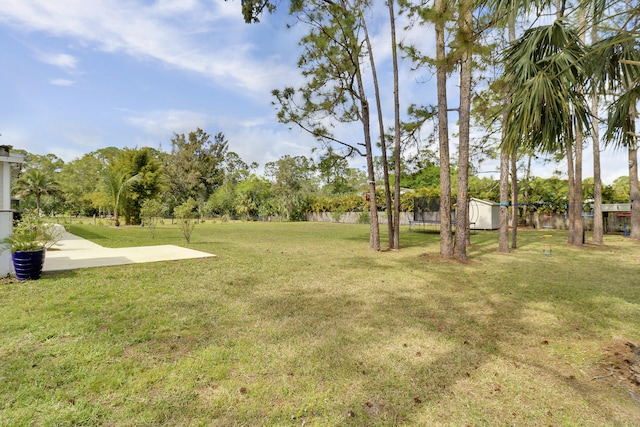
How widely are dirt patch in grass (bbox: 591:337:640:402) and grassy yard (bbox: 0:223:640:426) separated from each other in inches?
0.6

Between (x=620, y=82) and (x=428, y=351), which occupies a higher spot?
(x=620, y=82)

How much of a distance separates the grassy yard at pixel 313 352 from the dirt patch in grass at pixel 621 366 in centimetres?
2

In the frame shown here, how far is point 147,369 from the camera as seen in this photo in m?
2.31

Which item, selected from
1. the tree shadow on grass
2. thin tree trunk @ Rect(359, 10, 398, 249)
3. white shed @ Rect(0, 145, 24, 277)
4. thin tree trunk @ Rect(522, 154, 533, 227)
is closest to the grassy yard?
the tree shadow on grass

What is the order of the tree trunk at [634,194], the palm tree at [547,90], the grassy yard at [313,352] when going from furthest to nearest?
the tree trunk at [634,194]
the palm tree at [547,90]
the grassy yard at [313,352]

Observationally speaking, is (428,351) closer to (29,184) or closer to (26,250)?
(26,250)

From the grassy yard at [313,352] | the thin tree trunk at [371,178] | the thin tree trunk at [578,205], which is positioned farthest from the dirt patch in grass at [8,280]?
the thin tree trunk at [578,205]

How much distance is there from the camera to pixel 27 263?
473cm

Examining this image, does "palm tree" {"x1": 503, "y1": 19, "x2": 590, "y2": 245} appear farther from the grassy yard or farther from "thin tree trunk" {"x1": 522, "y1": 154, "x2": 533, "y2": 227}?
"thin tree trunk" {"x1": 522, "y1": 154, "x2": 533, "y2": 227}

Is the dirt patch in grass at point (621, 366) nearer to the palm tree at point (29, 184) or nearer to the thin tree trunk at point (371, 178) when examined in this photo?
the thin tree trunk at point (371, 178)

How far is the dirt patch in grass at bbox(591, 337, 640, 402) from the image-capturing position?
7.37ft

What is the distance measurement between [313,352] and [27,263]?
5.31 m

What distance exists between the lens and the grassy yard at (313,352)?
1.85 meters

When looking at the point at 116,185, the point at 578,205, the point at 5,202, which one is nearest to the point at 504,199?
the point at 578,205
